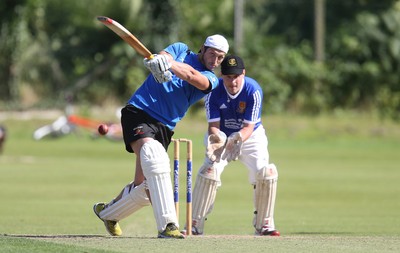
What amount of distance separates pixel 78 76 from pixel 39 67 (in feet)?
9.40

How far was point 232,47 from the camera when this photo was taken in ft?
117

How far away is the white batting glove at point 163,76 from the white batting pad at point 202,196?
197 centimetres

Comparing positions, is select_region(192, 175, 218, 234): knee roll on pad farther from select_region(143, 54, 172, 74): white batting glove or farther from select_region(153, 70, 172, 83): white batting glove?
select_region(143, 54, 172, 74): white batting glove

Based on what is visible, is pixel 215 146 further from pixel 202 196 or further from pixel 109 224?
pixel 109 224

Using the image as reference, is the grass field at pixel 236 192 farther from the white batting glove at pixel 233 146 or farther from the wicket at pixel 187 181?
the white batting glove at pixel 233 146

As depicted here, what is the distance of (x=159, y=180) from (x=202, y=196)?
1.57 m

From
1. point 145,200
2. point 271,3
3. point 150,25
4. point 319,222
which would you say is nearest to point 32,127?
point 150,25

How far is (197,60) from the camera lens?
8.55m

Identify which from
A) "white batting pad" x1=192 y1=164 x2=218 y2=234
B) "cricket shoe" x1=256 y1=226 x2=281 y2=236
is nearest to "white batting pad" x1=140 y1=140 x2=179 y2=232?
"white batting pad" x1=192 y1=164 x2=218 y2=234

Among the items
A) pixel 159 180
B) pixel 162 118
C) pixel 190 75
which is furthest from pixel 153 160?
pixel 190 75

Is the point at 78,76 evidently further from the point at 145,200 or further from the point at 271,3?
the point at 145,200

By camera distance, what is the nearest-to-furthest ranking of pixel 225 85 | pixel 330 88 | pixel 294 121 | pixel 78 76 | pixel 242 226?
pixel 225 85 < pixel 242 226 < pixel 294 121 < pixel 330 88 < pixel 78 76

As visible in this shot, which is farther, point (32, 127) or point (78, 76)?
point (78, 76)

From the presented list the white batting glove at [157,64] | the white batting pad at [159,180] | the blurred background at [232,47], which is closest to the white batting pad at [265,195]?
the white batting pad at [159,180]
